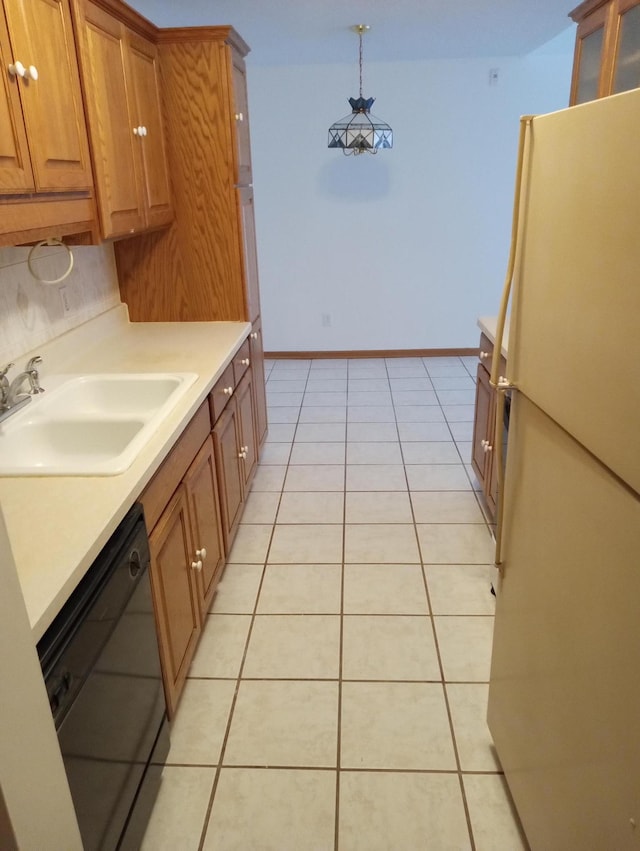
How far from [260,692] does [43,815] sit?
4.00 feet

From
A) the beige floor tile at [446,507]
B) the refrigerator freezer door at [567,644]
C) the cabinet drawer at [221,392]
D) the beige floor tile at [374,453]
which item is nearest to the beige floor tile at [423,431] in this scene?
the beige floor tile at [374,453]

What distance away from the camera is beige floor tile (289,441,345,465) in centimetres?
367

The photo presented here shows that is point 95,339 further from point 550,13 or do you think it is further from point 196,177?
point 550,13

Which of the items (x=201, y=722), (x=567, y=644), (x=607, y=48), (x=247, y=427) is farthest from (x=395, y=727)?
(x=607, y=48)

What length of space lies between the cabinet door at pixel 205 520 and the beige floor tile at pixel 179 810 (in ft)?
1.72

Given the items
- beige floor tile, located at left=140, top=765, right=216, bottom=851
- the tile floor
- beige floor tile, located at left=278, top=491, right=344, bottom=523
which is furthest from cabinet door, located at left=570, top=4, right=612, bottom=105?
beige floor tile, located at left=140, top=765, right=216, bottom=851

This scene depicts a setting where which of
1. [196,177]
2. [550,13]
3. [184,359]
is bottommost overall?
[184,359]

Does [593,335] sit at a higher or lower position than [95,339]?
higher

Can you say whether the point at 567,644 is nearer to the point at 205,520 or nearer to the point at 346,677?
the point at 346,677

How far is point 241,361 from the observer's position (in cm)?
296

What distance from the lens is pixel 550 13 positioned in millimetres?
3656

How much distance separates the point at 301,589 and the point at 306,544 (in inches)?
13.2

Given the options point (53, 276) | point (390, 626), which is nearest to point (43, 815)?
point (390, 626)

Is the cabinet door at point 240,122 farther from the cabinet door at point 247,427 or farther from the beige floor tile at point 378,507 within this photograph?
the beige floor tile at point 378,507
